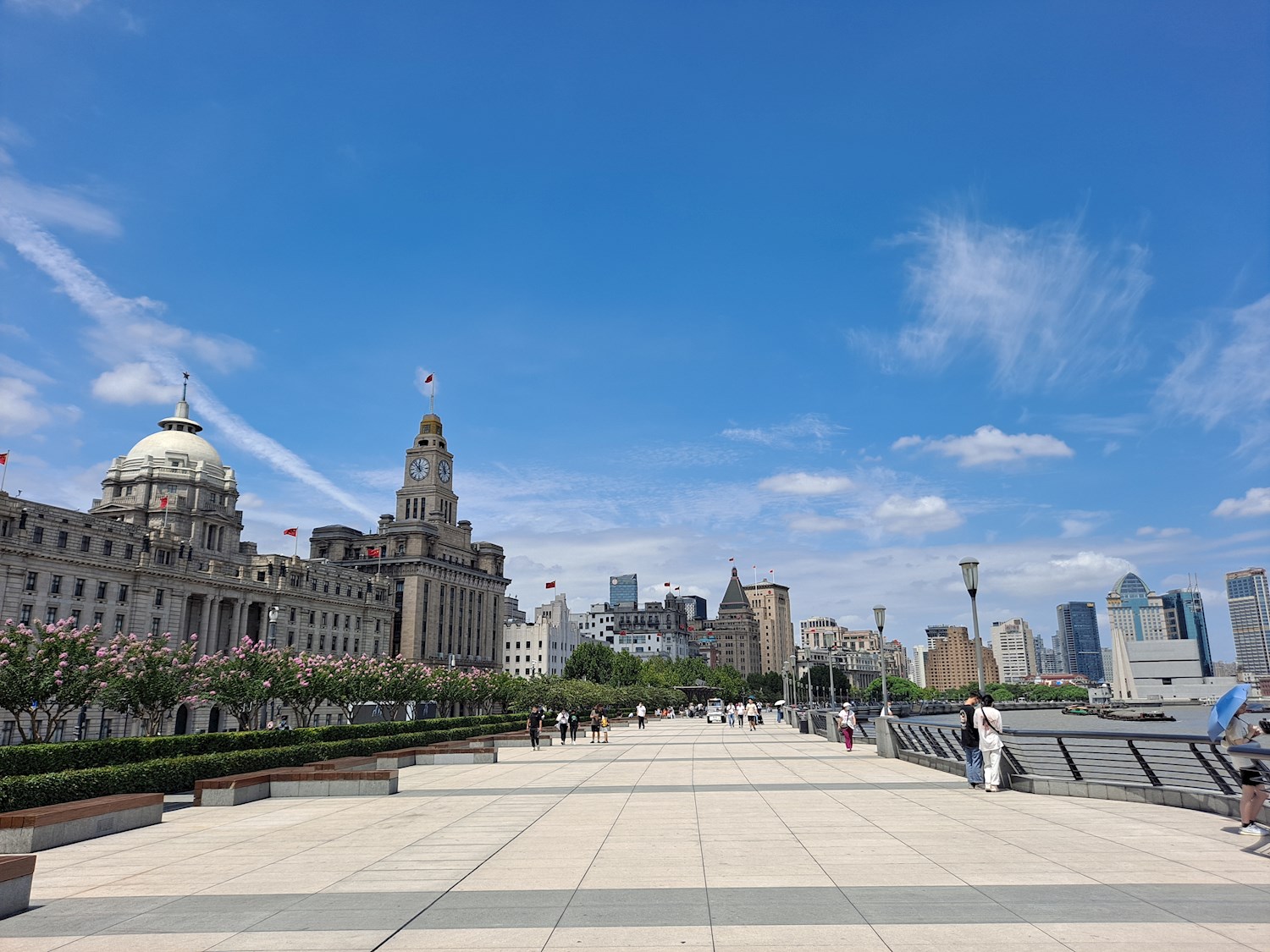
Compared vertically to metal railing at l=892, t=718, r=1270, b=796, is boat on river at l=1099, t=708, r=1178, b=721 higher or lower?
lower

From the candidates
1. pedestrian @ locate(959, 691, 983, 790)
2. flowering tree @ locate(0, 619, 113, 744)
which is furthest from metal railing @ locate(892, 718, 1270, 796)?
flowering tree @ locate(0, 619, 113, 744)

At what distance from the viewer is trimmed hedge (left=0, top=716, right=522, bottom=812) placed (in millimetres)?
16484

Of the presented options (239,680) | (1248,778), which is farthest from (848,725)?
(239,680)

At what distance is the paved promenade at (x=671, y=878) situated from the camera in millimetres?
8078

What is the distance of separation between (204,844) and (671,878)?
8.04m

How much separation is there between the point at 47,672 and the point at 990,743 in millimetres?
25505

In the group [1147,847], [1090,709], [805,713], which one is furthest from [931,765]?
[1090,709]

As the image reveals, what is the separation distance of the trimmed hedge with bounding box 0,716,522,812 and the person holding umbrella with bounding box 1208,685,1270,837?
64.6 ft

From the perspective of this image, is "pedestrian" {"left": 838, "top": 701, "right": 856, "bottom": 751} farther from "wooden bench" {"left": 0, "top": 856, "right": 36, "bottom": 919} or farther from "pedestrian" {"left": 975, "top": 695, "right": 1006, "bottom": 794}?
"wooden bench" {"left": 0, "top": 856, "right": 36, "bottom": 919}

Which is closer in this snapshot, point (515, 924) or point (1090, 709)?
point (515, 924)

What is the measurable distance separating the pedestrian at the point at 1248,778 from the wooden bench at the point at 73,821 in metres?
17.0

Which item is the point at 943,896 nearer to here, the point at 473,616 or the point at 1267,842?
the point at 1267,842

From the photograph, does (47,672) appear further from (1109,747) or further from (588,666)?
(588,666)

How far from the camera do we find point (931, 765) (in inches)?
971
